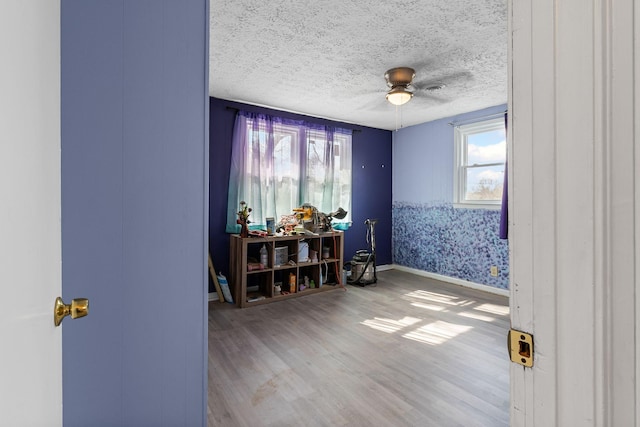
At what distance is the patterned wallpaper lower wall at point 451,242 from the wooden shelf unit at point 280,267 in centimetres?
140

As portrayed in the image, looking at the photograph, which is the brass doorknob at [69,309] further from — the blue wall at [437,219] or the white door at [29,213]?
the blue wall at [437,219]

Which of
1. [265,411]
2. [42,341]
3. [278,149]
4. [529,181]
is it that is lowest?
[265,411]

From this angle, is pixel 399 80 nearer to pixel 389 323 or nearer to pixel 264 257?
pixel 389 323

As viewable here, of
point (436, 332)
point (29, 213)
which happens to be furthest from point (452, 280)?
point (29, 213)

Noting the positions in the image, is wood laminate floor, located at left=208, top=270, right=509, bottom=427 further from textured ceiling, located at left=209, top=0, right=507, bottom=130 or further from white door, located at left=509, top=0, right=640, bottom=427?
textured ceiling, located at left=209, top=0, right=507, bottom=130

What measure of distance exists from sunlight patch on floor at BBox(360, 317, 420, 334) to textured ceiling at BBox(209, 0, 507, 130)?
7.68ft

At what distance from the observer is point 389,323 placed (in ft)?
9.83

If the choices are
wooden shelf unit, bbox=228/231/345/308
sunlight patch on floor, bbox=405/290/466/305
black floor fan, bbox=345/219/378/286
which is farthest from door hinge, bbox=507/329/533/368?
black floor fan, bbox=345/219/378/286

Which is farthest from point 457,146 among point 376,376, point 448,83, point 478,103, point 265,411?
point 265,411

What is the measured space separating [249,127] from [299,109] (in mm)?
721

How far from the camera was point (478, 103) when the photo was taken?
3.89 meters

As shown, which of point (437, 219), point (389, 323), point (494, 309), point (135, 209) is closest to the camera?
point (135, 209)

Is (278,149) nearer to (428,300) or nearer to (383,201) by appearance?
(383,201)

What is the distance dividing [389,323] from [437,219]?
7.38 ft
